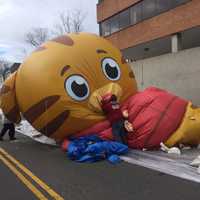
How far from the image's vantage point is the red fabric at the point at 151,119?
11258mm

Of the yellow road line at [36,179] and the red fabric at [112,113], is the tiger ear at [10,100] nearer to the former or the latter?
the yellow road line at [36,179]

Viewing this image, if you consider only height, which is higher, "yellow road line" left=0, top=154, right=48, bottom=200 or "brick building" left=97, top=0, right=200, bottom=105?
"brick building" left=97, top=0, right=200, bottom=105

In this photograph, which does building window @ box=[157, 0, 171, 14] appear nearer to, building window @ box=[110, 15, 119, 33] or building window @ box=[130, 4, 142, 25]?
building window @ box=[130, 4, 142, 25]

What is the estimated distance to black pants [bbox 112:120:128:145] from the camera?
37.8ft

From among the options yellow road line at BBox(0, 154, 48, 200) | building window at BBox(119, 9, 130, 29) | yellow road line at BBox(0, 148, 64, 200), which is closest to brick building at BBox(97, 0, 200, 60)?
building window at BBox(119, 9, 130, 29)

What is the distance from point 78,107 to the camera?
39.2 ft

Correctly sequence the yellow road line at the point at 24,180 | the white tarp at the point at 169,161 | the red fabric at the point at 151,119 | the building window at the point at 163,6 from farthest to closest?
the building window at the point at 163,6 → the red fabric at the point at 151,119 → the white tarp at the point at 169,161 → the yellow road line at the point at 24,180

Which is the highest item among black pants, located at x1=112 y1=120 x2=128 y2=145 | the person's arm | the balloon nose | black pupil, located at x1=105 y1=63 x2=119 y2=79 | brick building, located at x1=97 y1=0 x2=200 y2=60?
brick building, located at x1=97 y1=0 x2=200 y2=60

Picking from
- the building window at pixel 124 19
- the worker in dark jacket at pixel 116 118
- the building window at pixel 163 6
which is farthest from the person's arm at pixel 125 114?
the building window at pixel 124 19

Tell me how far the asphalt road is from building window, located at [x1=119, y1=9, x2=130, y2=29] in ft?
85.2

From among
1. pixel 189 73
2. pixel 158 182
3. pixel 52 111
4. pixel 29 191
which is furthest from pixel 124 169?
pixel 189 73

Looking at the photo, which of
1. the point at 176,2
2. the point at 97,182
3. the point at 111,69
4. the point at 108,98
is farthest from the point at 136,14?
the point at 97,182

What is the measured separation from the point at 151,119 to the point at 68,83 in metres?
2.35

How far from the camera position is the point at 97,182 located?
828cm
